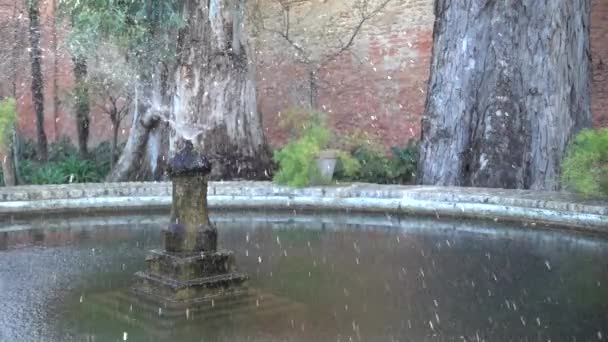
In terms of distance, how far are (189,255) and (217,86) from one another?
5227 millimetres

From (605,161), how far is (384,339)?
11.4ft

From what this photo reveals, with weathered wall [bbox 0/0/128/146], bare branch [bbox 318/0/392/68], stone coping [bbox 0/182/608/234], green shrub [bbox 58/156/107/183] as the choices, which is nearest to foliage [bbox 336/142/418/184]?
stone coping [bbox 0/182/608/234]

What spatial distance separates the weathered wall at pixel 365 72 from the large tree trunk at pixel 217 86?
9.98ft

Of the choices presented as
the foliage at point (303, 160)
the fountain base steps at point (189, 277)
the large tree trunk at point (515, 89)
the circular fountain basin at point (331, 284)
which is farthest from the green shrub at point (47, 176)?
the fountain base steps at point (189, 277)

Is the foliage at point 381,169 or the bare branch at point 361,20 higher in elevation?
the bare branch at point 361,20

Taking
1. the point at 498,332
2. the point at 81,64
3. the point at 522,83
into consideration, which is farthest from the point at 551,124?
the point at 81,64

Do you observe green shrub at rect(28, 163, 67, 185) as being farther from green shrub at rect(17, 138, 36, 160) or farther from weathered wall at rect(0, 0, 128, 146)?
green shrub at rect(17, 138, 36, 160)

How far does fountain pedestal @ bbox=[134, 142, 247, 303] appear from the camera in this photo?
369cm

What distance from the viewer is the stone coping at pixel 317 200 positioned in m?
5.95

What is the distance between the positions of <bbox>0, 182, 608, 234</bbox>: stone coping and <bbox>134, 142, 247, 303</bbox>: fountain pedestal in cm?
275

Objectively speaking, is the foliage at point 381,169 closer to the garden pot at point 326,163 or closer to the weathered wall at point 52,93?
the garden pot at point 326,163

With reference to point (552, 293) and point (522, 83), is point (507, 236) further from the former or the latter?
point (522, 83)

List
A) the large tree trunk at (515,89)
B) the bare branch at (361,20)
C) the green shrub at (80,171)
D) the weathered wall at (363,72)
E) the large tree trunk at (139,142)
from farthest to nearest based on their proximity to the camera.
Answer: the bare branch at (361,20) → the weathered wall at (363,72) → the green shrub at (80,171) → the large tree trunk at (139,142) → the large tree trunk at (515,89)

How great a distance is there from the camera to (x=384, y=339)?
9.80 ft
